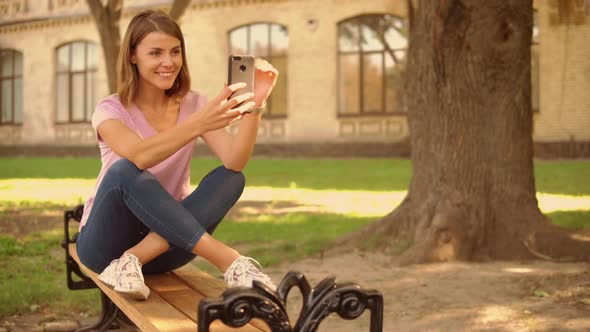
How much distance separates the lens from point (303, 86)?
2569 cm

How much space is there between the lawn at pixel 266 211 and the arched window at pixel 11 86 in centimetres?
1413

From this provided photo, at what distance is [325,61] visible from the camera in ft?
83.0

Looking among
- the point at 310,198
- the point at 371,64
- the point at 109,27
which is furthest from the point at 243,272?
the point at 371,64

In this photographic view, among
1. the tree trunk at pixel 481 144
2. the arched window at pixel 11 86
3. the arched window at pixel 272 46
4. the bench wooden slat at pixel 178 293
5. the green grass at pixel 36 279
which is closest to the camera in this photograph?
the bench wooden slat at pixel 178 293

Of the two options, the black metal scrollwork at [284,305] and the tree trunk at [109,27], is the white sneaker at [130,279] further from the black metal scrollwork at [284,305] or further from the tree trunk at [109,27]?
the tree trunk at [109,27]

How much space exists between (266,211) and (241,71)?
7.60 metres

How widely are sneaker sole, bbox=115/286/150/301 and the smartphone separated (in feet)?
2.49

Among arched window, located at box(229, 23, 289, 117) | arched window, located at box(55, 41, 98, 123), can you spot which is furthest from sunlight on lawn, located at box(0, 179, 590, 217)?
arched window, located at box(55, 41, 98, 123)

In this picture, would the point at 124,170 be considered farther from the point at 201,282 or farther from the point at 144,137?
the point at 201,282

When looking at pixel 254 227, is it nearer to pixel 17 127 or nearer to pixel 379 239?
pixel 379 239

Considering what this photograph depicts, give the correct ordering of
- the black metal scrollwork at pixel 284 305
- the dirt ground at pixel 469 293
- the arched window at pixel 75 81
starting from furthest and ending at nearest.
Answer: the arched window at pixel 75 81 < the dirt ground at pixel 469 293 < the black metal scrollwork at pixel 284 305

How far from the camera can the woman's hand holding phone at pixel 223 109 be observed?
2.79 meters

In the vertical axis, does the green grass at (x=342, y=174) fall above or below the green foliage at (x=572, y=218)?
below

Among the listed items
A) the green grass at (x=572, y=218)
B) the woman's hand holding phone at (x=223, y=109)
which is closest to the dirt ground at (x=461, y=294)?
the woman's hand holding phone at (x=223, y=109)
